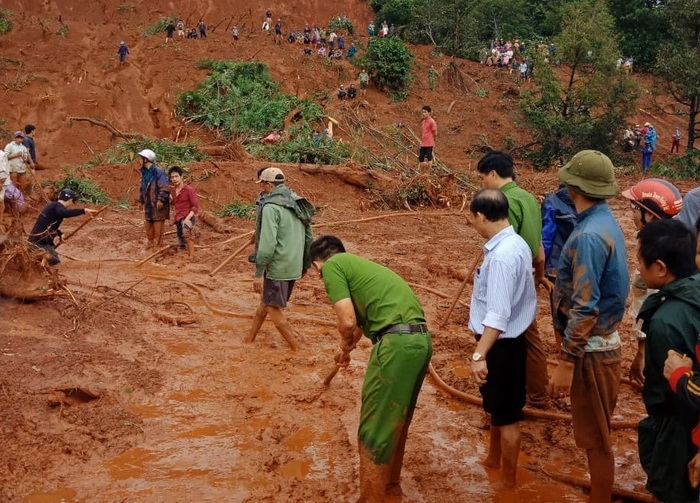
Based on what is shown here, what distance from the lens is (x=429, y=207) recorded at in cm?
1417

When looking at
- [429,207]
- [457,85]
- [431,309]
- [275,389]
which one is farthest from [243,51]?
[275,389]

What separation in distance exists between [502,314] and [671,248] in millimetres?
966

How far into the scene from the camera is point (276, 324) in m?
6.62

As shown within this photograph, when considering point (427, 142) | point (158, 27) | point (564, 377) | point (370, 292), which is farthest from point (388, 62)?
point (564, 377)

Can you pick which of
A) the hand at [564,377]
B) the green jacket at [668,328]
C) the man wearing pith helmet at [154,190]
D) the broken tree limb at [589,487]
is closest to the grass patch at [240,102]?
the man wearing pith helmet at [154,190]

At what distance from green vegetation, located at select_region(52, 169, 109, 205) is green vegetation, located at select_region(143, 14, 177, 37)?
12.9m

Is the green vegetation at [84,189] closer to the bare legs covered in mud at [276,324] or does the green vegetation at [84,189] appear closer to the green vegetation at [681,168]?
the bare legs covered in mud at [276,324]

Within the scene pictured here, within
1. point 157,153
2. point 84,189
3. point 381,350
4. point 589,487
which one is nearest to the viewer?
point 381,350

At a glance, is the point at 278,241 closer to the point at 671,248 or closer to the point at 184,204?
the point at 671,248

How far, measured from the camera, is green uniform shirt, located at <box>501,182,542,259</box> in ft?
15.7

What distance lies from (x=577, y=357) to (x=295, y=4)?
32.3 m

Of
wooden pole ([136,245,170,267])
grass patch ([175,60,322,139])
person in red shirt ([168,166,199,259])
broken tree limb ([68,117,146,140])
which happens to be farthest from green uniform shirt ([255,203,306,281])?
grass patch ([175,60,322,139])

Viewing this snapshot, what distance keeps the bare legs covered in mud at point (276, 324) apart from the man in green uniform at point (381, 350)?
250cm

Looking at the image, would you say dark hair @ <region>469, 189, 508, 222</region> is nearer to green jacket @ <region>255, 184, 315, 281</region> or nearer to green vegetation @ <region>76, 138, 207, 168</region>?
green jacket @ <region>255, 184, 315, 281</region>
